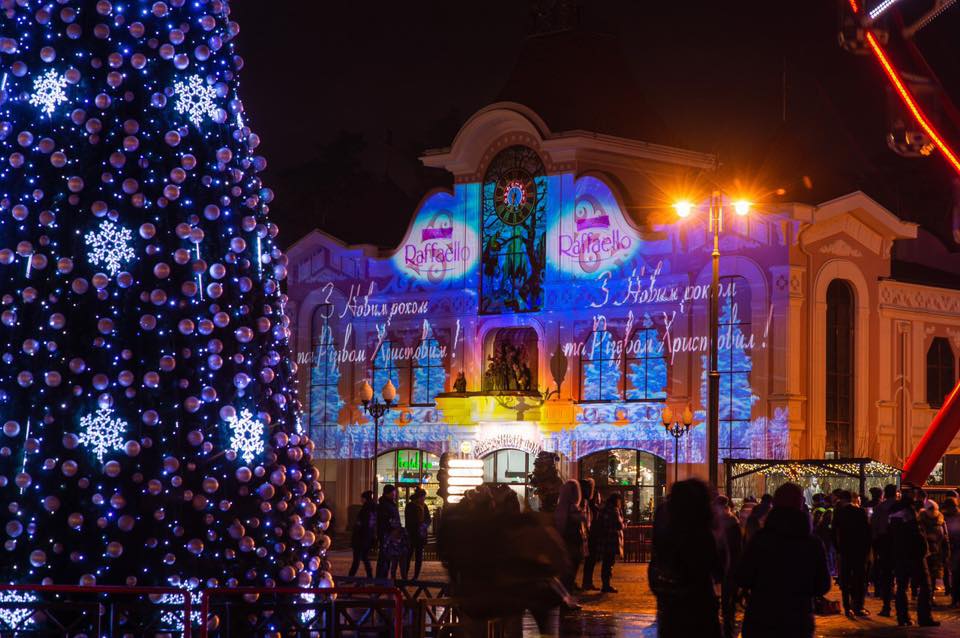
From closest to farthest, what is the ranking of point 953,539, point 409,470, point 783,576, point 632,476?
Result: point 783,576, point 953,539, point 632,476, point 409,470

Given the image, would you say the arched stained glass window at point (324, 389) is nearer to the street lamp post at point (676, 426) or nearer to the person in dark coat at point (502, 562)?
the street lamp post at point (676, 426)

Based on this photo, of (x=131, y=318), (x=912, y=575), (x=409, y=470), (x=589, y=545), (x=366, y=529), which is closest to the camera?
(x=131, y=318)

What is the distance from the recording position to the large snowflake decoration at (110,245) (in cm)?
1240

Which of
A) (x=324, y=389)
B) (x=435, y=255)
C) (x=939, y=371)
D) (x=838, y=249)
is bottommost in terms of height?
(x=324, y=389)

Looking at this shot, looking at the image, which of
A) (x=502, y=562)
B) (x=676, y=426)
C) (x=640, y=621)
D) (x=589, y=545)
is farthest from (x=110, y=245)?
(x=676, y=426)

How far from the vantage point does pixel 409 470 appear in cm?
5100

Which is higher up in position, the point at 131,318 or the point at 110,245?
the point at 110,245

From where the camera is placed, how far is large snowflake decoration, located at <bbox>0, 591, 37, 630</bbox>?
461 inches

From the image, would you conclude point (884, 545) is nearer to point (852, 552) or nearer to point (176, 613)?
point (852, 552)

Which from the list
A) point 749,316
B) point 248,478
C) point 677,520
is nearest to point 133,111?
point 248,478

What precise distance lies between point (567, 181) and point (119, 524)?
3669cm

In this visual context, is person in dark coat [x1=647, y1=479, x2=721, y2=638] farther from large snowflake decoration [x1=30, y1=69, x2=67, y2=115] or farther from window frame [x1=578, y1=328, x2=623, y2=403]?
window frame [x1=578, y1=328, x2=623, y2=403]

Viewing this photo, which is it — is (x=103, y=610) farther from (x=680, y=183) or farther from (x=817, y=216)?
(x=680, y=183)

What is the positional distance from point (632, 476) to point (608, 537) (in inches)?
752
